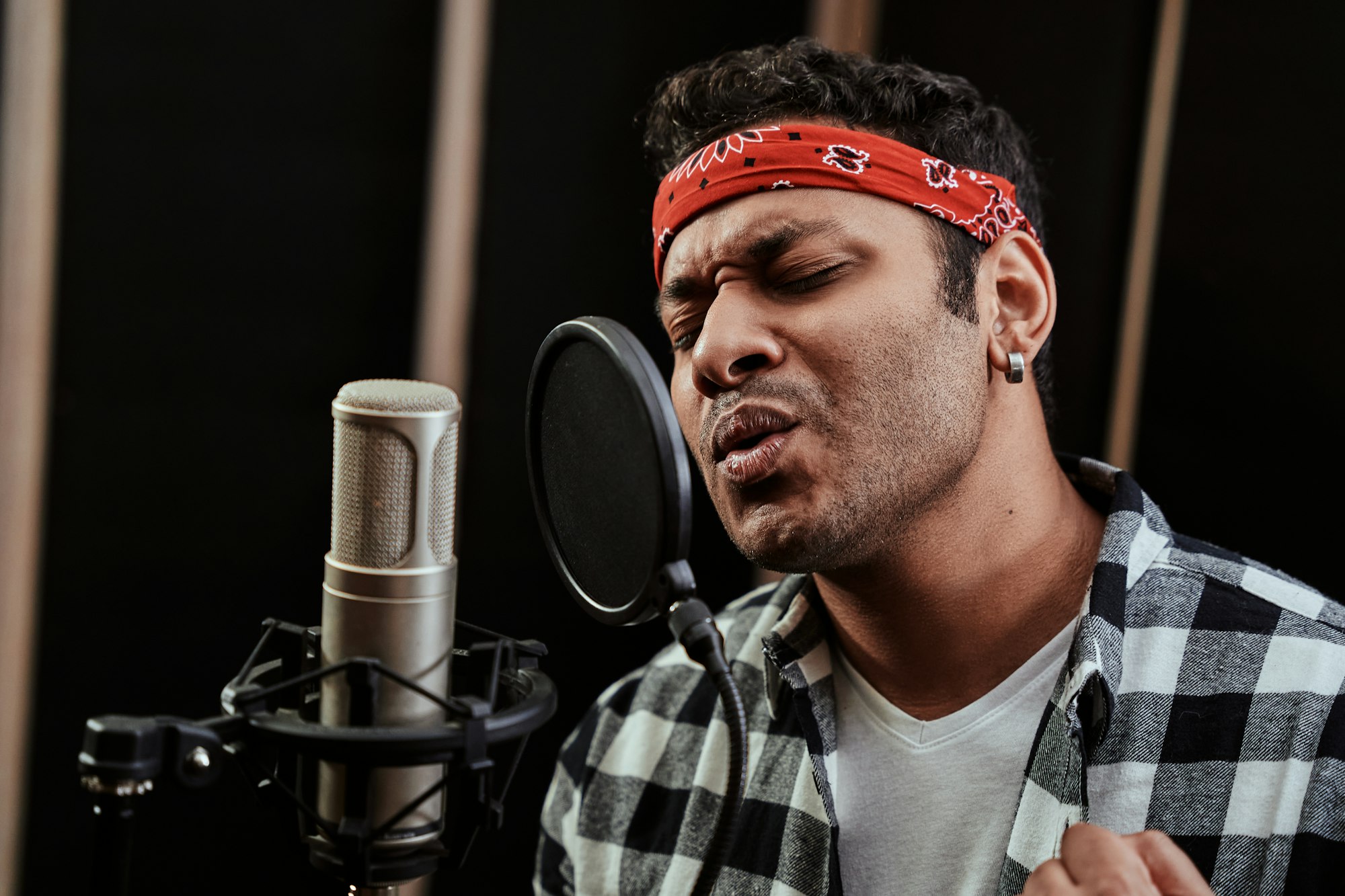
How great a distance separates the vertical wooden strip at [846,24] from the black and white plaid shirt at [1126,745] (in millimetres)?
789

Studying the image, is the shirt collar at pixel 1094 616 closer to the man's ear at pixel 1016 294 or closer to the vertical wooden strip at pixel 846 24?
the man's ear at pixel 1016 294

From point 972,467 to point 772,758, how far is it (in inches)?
17.0

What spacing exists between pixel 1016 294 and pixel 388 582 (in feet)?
2.91

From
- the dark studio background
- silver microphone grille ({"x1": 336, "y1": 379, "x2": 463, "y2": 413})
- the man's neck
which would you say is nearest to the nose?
the man's neck

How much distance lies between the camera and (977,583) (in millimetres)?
1274

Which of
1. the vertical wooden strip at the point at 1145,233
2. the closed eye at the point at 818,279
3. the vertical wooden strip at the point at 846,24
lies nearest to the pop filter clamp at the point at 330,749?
the closed eye at the point at 818,279

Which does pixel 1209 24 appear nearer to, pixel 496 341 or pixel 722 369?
pixel 722 369

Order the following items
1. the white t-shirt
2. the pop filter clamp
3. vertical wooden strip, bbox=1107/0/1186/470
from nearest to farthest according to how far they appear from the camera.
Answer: the pop filter clamp
the white t-shirt
vertical wooden strip, bbox=1107/0/1186/470

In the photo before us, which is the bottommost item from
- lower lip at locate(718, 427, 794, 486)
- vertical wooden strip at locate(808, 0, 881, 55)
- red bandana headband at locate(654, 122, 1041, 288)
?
lower lip at locate(718, 427, 794, 486)

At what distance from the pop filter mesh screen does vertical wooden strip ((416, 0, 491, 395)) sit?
1.02 meters

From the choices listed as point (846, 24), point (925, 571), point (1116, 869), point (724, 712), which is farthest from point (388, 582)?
point (846, 24)

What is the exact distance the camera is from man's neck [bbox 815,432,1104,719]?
1.26 m

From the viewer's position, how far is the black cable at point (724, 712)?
2.20 ft

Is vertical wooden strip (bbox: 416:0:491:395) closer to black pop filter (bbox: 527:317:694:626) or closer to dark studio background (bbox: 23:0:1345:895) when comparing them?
dark studio background (bbox: 23:0:1345:895)
